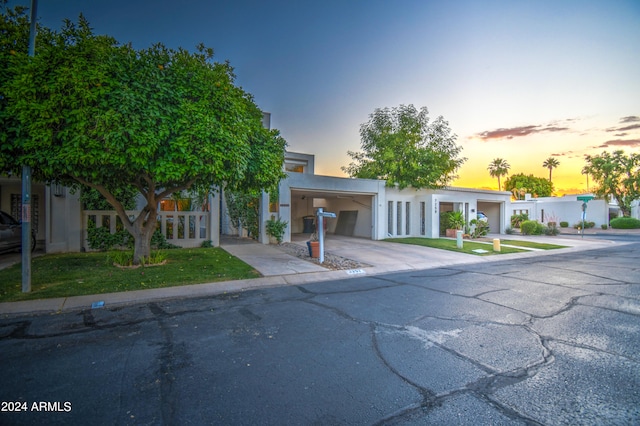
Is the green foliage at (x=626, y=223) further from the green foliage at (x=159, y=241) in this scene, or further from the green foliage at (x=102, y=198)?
the green foliage at (x=102, y=198)

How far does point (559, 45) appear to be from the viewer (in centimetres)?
1177

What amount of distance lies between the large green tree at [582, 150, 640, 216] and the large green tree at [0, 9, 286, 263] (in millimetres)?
42388

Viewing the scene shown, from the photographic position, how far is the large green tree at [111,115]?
19.4ft

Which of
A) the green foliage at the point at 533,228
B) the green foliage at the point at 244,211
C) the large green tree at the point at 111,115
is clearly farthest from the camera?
the green foliage at the point at 533,228

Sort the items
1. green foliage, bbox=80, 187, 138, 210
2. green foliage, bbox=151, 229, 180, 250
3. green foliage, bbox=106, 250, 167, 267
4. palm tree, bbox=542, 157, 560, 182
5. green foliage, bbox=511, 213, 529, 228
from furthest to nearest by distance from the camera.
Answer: palm tree, bbox=542, 157, 560, 182
green foliage, bbox=511, 213, 529, 228
green foliage, bbox=151, 229, 180, 250
green foliage, bbox=80, 187, 138, 210
green foliage, bbox=106, 250, 167, 267

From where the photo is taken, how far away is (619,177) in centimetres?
3256

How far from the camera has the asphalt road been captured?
2453mm

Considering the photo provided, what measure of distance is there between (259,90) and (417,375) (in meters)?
15.3

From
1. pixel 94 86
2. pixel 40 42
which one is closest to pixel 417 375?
pixel 94 86

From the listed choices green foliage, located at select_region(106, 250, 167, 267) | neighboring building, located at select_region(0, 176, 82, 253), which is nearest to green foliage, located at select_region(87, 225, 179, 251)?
neighboring building, located at select_region(0, 176, 82, 253)

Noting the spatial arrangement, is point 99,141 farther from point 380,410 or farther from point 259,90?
point 259,90

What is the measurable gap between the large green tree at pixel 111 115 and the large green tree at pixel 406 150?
45.3ft

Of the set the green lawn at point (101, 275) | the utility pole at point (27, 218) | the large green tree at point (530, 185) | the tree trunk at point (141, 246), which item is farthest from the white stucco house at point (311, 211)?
the large green tree at point (530, 185)

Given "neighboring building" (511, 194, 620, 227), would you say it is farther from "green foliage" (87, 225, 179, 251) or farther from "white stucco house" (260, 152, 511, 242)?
"green foliage" (87, 225, 179, 251)
